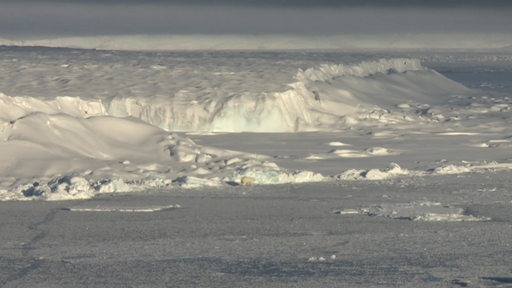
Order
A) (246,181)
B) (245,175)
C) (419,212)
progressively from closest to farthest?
(419,212) < (246,181) < (245,175)

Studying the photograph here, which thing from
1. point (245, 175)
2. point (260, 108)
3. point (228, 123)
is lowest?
point (228, 123)

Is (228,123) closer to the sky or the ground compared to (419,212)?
closer to the ground

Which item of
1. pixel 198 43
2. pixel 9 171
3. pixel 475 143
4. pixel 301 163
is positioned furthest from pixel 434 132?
pixel 198 43

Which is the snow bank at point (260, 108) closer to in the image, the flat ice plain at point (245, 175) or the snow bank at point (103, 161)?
the flat ice plain at point (245, 175)

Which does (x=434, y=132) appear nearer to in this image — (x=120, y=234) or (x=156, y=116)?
(x=156, y=116)

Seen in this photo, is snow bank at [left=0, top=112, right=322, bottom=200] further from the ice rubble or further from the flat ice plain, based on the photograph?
the ice rubble

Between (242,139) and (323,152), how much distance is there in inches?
63.7

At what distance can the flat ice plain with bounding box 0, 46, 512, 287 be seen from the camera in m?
8.58

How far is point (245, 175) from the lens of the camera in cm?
1296

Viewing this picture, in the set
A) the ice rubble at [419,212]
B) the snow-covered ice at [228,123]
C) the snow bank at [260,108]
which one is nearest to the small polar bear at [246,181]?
the snow-covered ice at [228,123]

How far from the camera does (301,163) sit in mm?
14844

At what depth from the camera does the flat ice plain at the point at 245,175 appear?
28.1 feet

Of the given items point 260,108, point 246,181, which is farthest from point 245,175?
point 260,108

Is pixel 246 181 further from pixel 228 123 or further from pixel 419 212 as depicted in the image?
pixel 228 123
